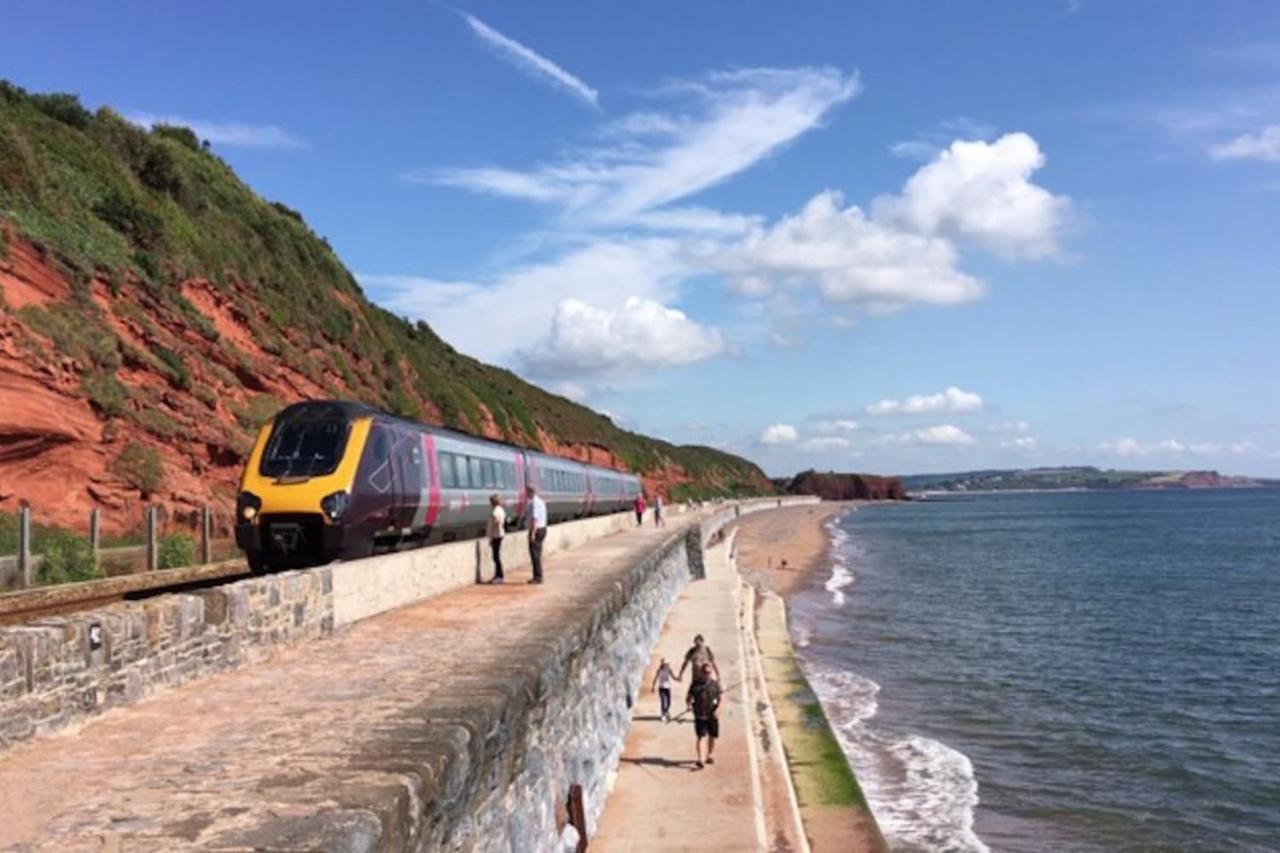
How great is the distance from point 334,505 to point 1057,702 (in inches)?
706

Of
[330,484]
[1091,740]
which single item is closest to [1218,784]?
[1091,740]

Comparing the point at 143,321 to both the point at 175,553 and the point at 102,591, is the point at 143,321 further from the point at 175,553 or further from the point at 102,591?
the point at 102,591

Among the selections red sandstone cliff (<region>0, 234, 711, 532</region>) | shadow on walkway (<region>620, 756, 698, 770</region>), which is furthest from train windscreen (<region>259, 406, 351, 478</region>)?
red sandstone cliff (<region>0, 234, 711, 532</region>)

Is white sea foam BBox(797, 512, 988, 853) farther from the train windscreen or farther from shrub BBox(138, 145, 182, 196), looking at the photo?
shrub BBox(138, 145, 182, 196)

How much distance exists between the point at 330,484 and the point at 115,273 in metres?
15.0

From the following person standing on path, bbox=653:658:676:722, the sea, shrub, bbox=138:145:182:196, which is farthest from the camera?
shrub, bbox=138:145:182:196

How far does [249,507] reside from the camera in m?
13.8

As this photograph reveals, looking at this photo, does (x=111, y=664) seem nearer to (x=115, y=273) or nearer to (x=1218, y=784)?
(x=1218, y=784)

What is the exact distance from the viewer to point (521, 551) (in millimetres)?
18547

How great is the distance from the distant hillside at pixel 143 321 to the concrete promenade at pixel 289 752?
13.1 m

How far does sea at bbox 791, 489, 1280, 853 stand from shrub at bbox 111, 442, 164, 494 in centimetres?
1520

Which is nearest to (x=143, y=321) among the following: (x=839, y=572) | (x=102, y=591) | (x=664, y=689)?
(x=102, y=591)

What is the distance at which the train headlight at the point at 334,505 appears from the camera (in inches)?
528

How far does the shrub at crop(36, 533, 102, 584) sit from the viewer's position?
15.6m
